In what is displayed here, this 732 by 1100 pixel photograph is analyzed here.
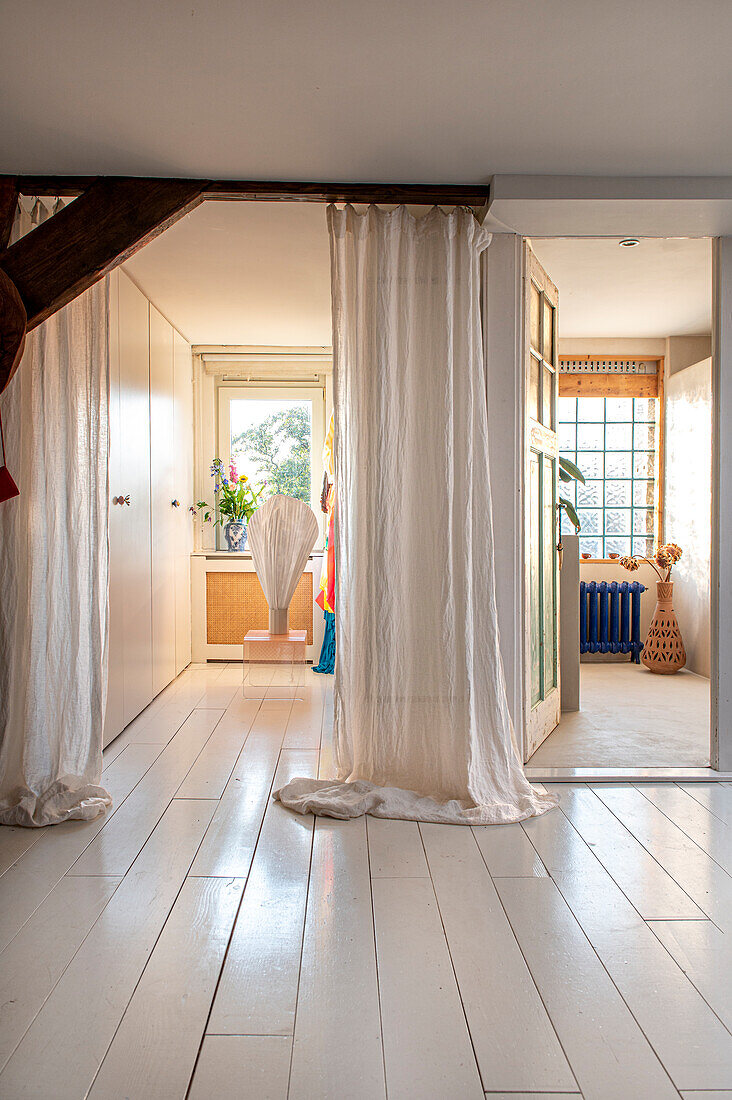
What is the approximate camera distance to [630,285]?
16.6 feet

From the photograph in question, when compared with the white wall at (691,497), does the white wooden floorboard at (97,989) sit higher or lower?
lower

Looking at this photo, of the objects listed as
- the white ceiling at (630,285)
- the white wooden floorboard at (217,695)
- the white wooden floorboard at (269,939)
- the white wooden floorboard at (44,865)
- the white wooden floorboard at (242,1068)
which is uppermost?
the white ceiling at (630,285)

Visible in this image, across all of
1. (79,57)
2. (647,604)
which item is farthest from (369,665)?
(647,604)

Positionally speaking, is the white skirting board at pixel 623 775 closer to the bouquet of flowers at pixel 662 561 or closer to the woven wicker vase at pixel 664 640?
the woven wicker vase at pixel 664 640

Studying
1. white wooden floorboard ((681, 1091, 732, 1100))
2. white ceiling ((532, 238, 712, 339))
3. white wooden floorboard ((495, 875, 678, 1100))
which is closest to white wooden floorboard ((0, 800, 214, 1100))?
white wooden floorboard ((495, 875, 678, 1100))

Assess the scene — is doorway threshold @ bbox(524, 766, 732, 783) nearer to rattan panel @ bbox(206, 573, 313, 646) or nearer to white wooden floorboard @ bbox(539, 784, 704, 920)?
white wooden floorboard @ bbox(539, 784, 704, 920)

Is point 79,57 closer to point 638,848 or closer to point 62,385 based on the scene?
point 62,385

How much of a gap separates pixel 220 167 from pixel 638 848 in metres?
2.96

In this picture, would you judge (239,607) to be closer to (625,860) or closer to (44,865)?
(44,865)

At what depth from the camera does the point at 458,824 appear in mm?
3037

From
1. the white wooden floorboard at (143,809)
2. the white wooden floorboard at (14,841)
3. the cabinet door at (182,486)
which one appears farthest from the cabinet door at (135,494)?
the white wooden floorboard at (14,841)

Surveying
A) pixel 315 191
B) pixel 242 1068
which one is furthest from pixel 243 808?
pixel 315 191

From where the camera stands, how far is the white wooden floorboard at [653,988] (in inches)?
66.7

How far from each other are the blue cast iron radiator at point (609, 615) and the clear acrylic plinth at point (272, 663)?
251 centimetres
